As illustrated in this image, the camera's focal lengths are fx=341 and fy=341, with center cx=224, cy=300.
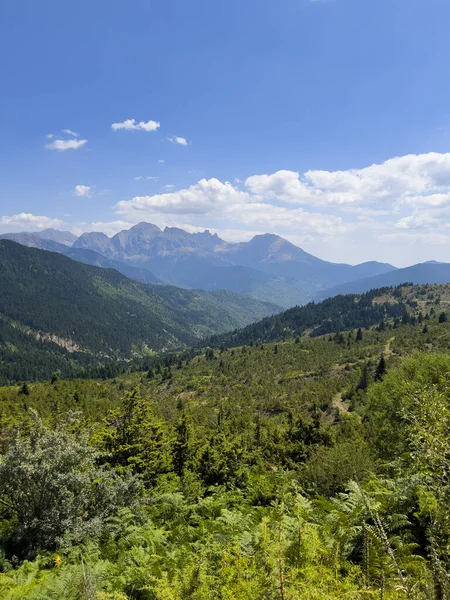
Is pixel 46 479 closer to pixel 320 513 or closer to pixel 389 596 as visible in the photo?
pixel 320 513

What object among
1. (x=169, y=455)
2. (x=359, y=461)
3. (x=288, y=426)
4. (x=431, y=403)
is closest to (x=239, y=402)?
(x=288, y=426)

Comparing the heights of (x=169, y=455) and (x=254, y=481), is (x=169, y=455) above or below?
below

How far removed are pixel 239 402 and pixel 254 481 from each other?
178 ft

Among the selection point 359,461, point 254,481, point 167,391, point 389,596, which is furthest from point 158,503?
point 167,391

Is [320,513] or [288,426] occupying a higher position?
[320,513]

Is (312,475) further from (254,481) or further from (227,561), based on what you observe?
(227,561)

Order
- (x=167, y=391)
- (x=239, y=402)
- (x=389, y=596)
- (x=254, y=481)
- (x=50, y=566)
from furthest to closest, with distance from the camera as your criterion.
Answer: (x=167, y=391), (x=239, y=402), (x=254, y=481), (x=50, y=566), (x=389, y=596)

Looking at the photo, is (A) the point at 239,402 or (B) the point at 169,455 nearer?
(B) the point at 169,455

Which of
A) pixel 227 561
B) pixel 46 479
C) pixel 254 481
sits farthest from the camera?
pixel 254 481

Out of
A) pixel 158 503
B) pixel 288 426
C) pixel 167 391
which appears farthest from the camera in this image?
pixel 167 391

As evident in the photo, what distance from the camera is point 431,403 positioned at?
6.55m

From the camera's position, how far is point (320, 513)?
9.49m

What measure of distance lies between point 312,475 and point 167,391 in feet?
292

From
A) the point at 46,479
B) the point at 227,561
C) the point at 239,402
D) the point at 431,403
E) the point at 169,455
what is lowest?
the point at 239,402
